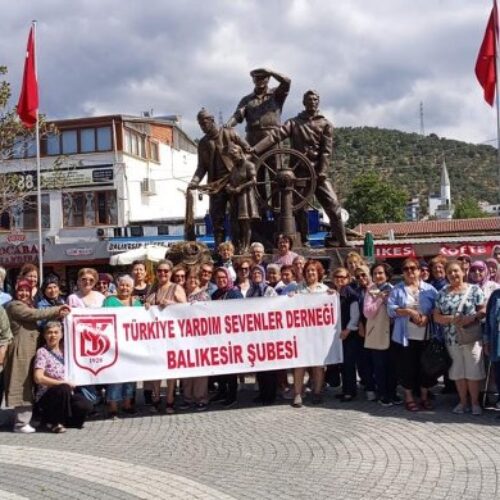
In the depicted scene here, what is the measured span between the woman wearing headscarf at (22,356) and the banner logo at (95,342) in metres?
0.29

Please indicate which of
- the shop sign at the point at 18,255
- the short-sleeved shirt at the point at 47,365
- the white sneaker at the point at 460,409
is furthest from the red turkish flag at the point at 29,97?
the shop sign at the point at 18,255

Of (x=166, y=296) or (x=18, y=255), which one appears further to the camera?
(x=18, y=255)

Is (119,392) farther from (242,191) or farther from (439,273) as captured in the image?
(242,191)

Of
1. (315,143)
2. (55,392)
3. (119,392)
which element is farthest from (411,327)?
(315,143)

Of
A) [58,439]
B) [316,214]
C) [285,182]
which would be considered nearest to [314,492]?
[58,439]

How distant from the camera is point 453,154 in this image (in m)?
142

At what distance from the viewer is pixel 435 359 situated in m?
7.93

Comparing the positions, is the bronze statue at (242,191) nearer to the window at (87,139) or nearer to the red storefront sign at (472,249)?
the red storefront sign at (472,249)

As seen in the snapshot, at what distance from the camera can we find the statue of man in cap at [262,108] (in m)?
13.8

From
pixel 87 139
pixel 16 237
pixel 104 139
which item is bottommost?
pixel 16 237

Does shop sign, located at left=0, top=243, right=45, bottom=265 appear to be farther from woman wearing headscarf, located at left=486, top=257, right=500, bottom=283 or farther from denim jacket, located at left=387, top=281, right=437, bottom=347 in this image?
denim jacket, located at left=387, top=281, right=437, bottom=347

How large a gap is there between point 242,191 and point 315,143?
1.60 meters

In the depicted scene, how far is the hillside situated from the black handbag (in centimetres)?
10332

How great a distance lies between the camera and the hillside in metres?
122
